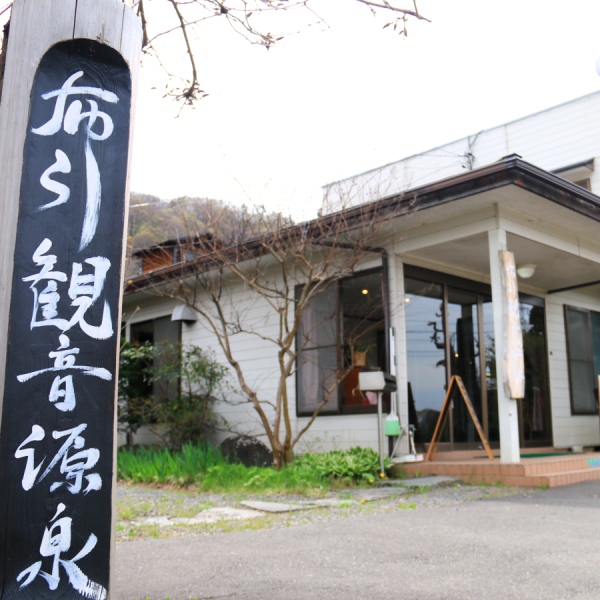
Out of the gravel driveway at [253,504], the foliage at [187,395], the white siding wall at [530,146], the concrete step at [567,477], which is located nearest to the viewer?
the gravel driveway at [253,504]

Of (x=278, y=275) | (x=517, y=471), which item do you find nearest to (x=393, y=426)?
(x=517, y=471)

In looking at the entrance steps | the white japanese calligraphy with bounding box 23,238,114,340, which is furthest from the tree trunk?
the entrance steps

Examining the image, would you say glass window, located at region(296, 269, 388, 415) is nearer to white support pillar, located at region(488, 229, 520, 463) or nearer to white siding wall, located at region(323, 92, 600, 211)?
white support pillar, located at region(488, 229, 520, 463)

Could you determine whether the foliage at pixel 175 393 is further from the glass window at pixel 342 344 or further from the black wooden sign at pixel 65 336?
the black wooden sign at pixel 65 336

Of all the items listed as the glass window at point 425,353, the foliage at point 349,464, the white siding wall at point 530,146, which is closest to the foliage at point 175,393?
the foliage at point 349,464

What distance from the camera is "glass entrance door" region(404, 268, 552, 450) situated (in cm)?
898

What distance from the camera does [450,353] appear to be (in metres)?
9.26

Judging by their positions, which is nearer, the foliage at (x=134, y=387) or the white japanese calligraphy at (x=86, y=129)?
the white japanese calligraphy at (x=86, y=129)

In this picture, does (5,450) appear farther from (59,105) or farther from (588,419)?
(588,419)

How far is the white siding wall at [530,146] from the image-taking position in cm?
1401

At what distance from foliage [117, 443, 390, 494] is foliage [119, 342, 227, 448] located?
3.44 feet

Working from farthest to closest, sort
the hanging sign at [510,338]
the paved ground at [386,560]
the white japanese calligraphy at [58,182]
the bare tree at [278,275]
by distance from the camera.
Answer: the bare tree at [278,275]
the hanging sign at [510,338]
the paved ground at [386,560]
the white japanese calligraphy at [58,182]

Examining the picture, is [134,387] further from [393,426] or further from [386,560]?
[386,560]

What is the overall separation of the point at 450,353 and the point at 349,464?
2.46 m
